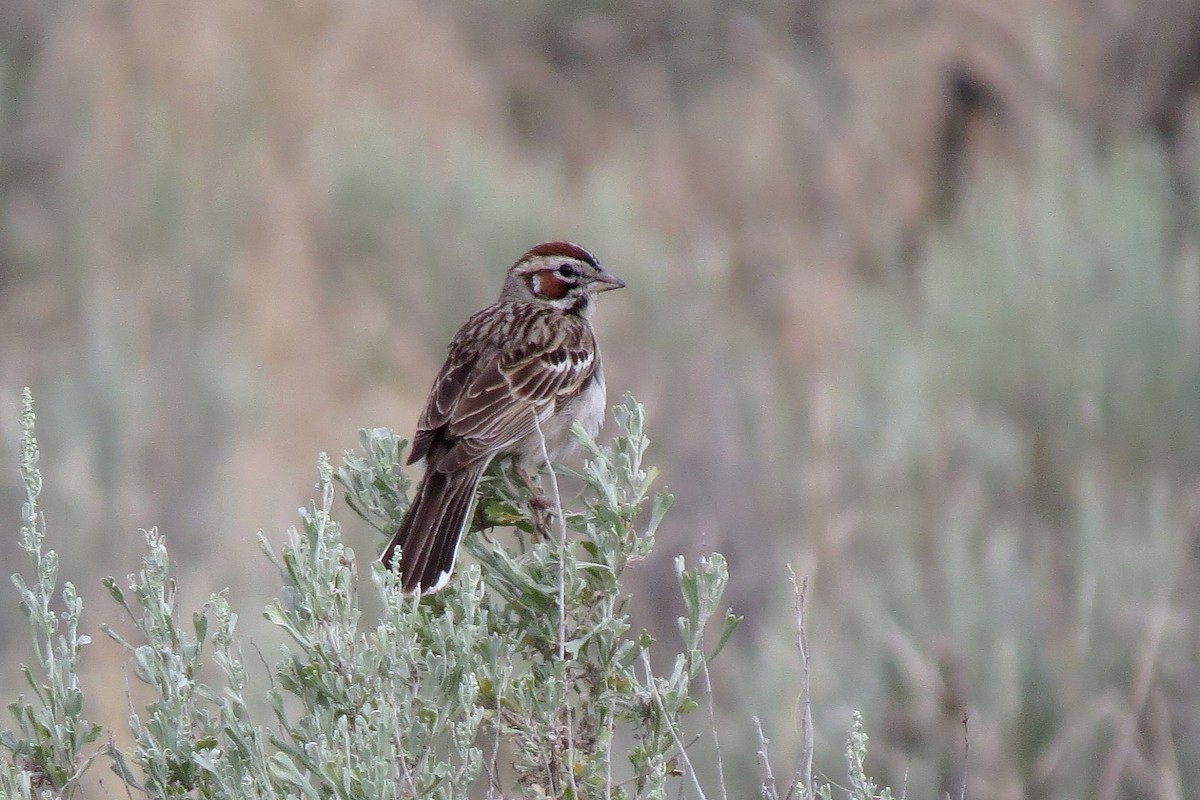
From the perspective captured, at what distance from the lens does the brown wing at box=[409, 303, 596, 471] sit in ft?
12.7

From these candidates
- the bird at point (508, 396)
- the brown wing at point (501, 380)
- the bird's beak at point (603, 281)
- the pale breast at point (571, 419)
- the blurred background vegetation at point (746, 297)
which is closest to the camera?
the bird at point (508, 396)

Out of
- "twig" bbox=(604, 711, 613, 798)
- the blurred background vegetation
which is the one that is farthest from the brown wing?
"twig" bbox=(604, 711, 613, 798)

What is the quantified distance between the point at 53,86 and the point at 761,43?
508cm

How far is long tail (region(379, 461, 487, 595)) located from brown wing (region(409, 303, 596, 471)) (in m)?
0.08

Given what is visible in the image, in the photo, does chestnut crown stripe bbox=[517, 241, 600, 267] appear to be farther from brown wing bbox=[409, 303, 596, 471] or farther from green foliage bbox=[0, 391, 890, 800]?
green foliage bbox=[0, 391, 890, 800]

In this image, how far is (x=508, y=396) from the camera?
4113 millimetres

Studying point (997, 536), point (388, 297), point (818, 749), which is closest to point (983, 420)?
point (997, 536)

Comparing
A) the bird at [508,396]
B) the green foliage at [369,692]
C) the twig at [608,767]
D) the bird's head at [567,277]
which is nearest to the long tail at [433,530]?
the bird at [508,396]

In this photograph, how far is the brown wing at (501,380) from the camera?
3867 millimetres

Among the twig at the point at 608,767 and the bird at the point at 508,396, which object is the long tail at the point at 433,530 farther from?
the twig at the point at 608,767

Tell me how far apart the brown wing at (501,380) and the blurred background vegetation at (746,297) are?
2.77ft

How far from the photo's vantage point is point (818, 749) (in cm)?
483

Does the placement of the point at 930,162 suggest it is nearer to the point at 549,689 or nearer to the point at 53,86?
the point at 53,86

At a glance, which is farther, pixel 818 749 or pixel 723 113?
pixel 723 113
